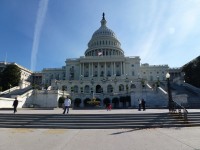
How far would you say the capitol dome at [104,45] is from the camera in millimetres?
121250

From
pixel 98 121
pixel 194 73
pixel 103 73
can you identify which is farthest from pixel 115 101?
pixel 98 121

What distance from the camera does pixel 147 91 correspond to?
50188 mm

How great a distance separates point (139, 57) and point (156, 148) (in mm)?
102706

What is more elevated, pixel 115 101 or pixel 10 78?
pixel 10 78

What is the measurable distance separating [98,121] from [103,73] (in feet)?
293

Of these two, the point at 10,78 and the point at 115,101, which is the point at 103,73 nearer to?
the point at 115,101

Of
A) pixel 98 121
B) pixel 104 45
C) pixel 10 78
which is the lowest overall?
pixel 98 121

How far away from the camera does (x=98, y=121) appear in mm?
17656

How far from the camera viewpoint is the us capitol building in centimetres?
7988

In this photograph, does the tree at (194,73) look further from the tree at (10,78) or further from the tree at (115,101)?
the tree at (10,78)

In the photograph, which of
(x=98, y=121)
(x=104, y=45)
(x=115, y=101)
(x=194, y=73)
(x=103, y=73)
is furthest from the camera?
(x=104, y=45)

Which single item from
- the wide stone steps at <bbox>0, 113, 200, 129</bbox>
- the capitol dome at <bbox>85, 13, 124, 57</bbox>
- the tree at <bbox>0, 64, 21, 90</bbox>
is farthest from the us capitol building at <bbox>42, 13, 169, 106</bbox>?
the wide stone steps at <bbox>0, 113, 200, 129</bbox>

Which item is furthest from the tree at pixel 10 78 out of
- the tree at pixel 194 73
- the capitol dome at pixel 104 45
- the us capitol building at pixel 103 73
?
the tree at pixel 194 73

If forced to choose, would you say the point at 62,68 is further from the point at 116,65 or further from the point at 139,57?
the point at 139,57
